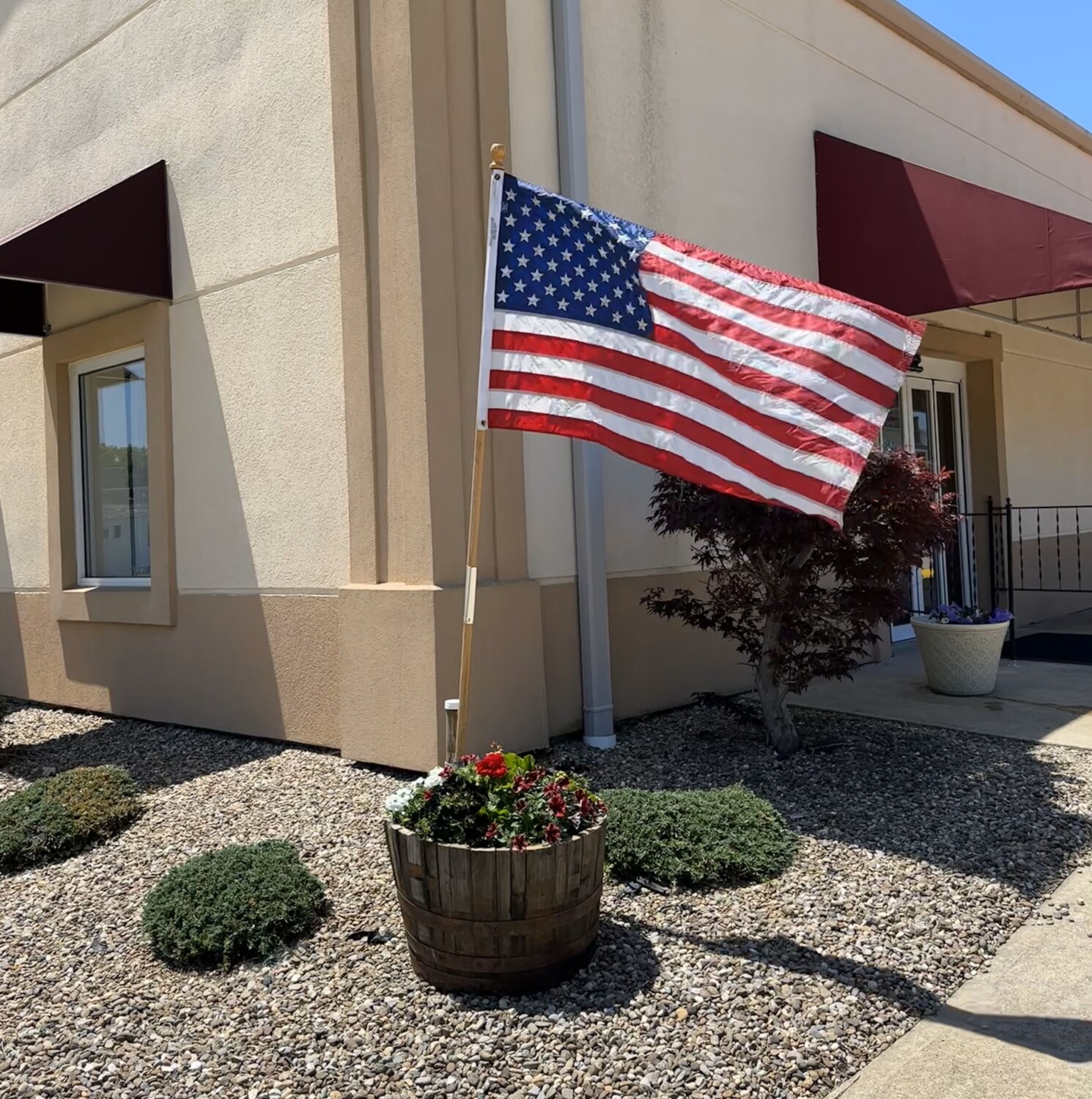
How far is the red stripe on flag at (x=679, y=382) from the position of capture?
12.3 ft

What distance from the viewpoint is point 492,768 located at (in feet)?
11.1

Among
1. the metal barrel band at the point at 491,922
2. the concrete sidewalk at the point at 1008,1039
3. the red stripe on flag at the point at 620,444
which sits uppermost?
the red stripe on flag at the point at 620,444

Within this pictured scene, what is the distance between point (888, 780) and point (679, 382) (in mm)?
2626

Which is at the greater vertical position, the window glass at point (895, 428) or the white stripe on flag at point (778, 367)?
the window glass at point (895, 428)

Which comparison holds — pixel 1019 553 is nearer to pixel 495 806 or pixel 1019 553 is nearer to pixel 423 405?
pixel 423 405

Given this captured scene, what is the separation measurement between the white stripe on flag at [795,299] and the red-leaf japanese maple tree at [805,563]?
3.59 feet

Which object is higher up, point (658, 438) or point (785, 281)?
point (785, 281)

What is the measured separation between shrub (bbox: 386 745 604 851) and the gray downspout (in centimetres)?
256

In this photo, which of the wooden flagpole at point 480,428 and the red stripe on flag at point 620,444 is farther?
the red stripe on flag at point 620,444

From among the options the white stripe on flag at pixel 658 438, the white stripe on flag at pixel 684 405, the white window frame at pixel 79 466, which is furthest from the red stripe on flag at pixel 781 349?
the white window frame at pixel 79 466

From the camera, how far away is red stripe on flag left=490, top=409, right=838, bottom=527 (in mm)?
3721

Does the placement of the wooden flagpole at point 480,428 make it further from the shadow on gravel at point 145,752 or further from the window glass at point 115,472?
the window glass at point 115,472

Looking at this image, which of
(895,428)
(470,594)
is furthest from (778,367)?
(895,428)

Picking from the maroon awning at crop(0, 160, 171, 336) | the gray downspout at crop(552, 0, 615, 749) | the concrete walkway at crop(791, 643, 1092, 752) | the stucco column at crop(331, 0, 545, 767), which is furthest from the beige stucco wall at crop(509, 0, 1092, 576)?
the maroon awning at crop(0, 160, 171, 336)
